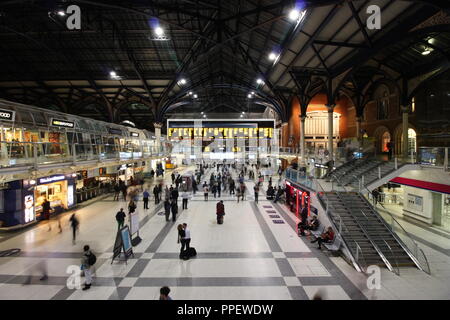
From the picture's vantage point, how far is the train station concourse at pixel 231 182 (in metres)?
7.09

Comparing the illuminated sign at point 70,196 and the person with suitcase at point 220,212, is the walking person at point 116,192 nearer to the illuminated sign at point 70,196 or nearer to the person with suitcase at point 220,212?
the illuminated sign at point 70,196

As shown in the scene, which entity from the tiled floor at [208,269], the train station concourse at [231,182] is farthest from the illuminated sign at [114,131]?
the tiled floor at [208,269]

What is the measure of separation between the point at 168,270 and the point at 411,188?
1572 centimetres

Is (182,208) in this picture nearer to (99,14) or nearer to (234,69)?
(99,14)

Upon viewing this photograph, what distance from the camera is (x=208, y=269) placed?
24.7ft

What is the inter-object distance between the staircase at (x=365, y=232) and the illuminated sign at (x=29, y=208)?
1485 centimetres

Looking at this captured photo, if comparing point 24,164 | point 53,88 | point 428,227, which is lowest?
point 428,227

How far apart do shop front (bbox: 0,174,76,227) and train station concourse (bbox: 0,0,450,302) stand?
0.26ft

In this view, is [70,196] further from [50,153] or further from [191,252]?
[191,252]

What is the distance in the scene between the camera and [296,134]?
31406 mm

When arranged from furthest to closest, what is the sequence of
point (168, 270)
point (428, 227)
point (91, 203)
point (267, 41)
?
point (267, 41) → point (91, 203) → point (428, 227) → point (168, 270)

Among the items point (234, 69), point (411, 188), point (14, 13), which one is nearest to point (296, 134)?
point (234, 69)

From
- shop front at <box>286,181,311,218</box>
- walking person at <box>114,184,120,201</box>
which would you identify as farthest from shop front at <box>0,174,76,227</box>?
shop front at <box>286,181,311,218</box>

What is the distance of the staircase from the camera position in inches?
320
